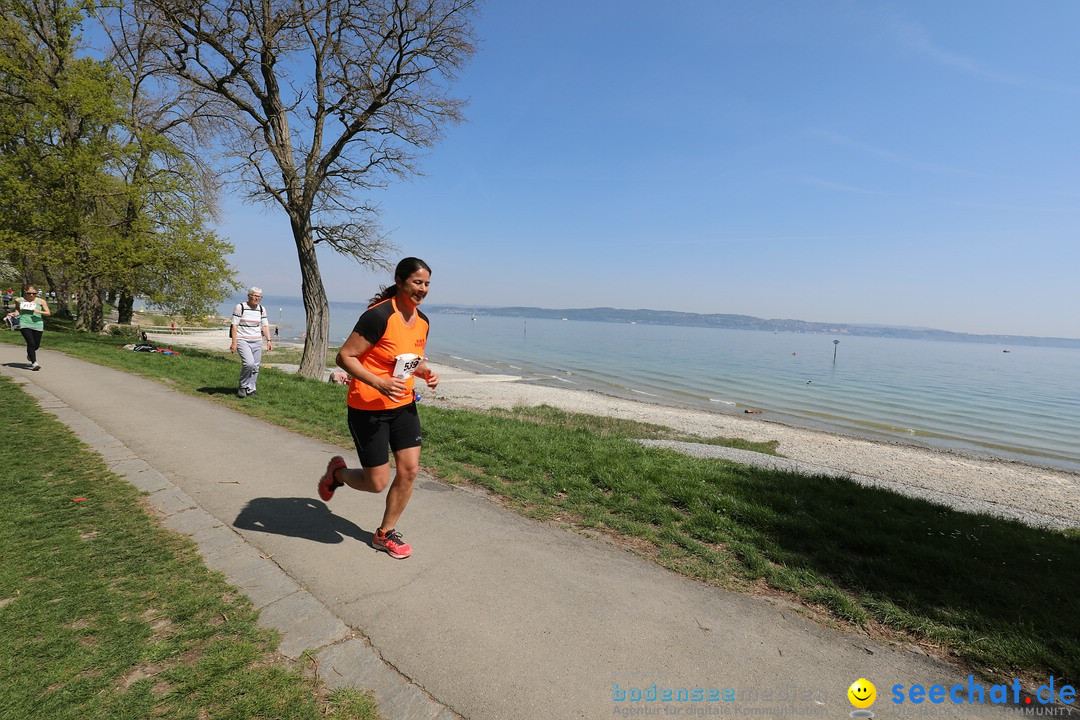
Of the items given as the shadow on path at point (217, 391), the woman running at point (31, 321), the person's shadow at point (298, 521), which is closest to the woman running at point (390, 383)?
the person's shadow at point (298, 521)

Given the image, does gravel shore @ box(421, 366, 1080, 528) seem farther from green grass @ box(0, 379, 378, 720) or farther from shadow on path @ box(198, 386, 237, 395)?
green grass @ box(0, 379, 378, 720)

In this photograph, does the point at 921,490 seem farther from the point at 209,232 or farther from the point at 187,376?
the point at 209,232

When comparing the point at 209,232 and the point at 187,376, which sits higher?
the point at 209,232

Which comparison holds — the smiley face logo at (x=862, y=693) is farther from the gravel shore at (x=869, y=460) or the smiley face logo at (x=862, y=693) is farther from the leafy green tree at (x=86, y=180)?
the leafy green tree at (x=86, y=180)

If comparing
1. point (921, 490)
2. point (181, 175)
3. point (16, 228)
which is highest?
point (181, 175)

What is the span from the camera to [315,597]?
310 cm

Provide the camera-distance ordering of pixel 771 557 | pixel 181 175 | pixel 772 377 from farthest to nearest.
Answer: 1. pixel 772 377
2. pixel 181 175
3. pixel 771 557

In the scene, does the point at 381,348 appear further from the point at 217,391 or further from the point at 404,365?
the point at 217,391

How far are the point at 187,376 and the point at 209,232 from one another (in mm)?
9392

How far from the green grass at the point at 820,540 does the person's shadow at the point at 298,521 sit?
1.55 metres

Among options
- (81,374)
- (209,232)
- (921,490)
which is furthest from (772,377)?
(81,374)

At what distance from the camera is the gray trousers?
946 centimetres

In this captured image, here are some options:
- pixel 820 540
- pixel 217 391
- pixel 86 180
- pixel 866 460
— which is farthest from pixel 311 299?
pixel 866 460

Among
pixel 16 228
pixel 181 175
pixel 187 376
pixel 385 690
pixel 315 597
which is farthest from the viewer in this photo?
pixel 181 175
